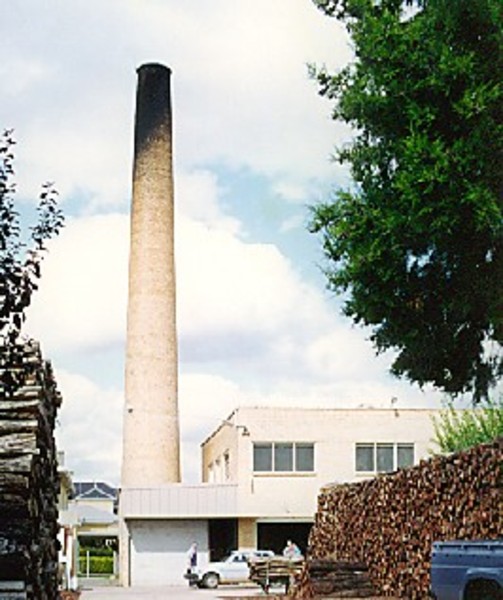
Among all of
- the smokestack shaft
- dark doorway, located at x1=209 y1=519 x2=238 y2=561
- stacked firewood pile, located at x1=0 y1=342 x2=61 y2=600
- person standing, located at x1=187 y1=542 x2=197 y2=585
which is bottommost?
person standing, located at x1=187 y1=542 x2=197 y2=585

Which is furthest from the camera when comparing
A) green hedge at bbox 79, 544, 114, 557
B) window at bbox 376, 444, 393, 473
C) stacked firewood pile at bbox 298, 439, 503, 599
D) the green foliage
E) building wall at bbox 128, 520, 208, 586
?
green hedge at bbox 79, 544, 114, 557

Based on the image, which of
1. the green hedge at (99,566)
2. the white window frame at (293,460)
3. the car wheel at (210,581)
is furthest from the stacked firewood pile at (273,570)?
the green hedge at (99,566)

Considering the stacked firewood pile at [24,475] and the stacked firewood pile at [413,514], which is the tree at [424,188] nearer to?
the stacked firewood pile at [413,514]

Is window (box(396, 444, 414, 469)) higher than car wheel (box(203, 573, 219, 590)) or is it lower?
higher

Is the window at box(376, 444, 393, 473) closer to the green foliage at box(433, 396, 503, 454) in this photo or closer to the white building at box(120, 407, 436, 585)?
the white building at box(120, 407, 436, 585)

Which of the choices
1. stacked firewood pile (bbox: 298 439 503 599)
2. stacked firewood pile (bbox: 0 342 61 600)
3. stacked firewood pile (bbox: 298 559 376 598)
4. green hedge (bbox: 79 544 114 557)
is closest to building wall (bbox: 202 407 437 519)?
green hedge (bbox: 79 544 114 557)

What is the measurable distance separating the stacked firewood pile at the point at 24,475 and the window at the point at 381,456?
128 ft

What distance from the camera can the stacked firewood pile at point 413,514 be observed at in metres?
21.1

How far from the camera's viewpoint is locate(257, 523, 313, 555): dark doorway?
53.0m

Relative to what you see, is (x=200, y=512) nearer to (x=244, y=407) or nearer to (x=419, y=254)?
(x=244, y=407)

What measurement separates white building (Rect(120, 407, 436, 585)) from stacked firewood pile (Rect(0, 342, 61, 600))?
1490 inches

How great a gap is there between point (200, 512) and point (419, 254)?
34134 mm

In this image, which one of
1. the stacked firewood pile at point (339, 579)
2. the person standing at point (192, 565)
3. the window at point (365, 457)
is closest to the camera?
the stacked firewood pile at point (339, 579)

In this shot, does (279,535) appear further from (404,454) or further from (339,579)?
(339,579)
